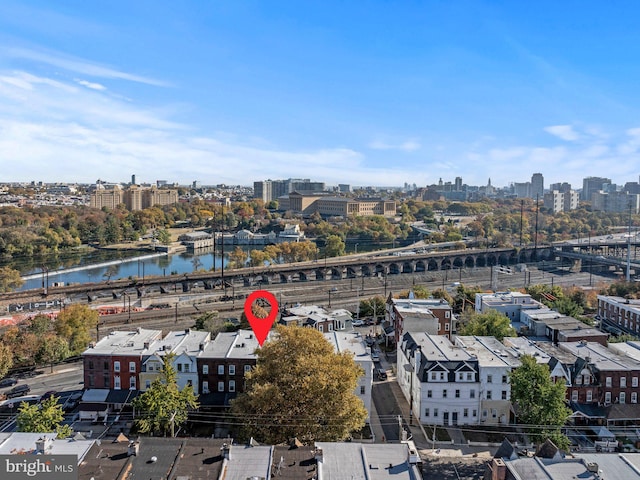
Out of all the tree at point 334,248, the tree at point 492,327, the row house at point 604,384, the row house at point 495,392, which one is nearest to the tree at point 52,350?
the row house at point 495,392

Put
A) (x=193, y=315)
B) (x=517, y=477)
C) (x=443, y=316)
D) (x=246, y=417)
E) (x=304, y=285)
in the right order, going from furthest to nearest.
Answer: (x=304, y=285) < (x=193, y=315) < (x=443, y=316) < (x=246, y=417) < (x=517, y=477)

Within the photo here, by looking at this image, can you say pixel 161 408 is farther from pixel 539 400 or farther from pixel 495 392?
pixel 539 400

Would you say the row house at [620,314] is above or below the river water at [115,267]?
above

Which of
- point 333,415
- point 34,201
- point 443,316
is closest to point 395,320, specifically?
point 443,316

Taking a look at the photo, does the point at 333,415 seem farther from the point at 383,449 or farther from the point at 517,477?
the point at 517,477

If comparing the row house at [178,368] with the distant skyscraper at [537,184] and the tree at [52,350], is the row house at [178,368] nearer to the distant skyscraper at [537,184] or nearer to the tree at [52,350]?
the tree at [52,350]

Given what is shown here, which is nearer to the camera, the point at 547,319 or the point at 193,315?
the point at 547,319

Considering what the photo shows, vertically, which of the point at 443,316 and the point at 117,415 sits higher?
the point at 443,316
